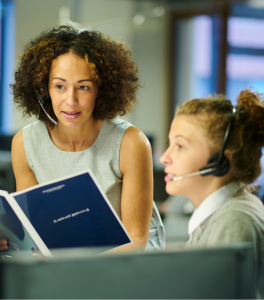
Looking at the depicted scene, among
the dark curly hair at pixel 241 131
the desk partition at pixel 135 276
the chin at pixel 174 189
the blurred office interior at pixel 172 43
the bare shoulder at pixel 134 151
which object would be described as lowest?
the desk partition at pixel 135 276

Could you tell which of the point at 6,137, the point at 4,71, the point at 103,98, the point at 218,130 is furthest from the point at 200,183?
the point at 4,71

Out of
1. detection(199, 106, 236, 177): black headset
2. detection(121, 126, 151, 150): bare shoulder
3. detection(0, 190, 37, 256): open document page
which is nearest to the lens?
detection(199, 106, 236, 177): black headset

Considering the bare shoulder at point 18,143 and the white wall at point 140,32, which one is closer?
the bare shoulder at point 18,143

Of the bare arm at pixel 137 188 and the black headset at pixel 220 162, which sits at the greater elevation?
the black headset at pixel 220 162

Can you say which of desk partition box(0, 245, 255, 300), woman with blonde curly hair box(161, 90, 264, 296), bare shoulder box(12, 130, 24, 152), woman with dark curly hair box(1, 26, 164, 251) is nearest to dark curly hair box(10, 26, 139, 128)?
woman with dark curly hair box(1, 26, 164, 251)

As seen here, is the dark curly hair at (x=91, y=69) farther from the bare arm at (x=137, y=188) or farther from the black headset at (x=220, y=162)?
the black headset at (x=220, y=162)

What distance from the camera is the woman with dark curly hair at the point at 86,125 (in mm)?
1283

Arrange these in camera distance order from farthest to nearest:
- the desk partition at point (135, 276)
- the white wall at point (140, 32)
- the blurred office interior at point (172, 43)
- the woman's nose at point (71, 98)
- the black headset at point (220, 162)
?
the blurred office interior at point (172, 43)
the white wall at point (140, 32)
the woman's nose at point (71, 98)
the black headset at point (220, 162)
the desk partition at point (135, 276)

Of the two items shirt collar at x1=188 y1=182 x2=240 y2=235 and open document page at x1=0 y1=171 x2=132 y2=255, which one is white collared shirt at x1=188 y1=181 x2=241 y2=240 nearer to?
shirt collar at x1=188 y1=182 x2=240 y2=235

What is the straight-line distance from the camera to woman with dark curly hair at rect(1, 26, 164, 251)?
1.28 metres

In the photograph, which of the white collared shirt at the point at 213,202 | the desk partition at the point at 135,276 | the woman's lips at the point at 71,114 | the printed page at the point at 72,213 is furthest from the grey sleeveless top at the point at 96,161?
the desk partition at the point at 135,276

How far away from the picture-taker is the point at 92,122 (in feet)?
4.68

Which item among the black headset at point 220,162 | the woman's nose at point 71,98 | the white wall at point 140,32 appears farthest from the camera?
the white wall at point 140,32

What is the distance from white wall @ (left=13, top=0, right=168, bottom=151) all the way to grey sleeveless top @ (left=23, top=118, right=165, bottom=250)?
396 cm
